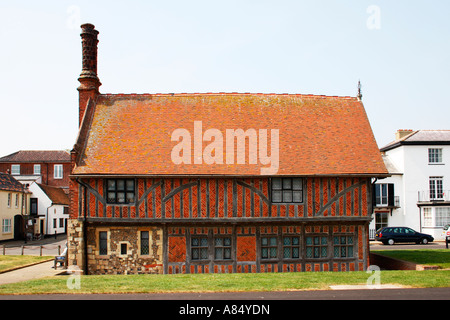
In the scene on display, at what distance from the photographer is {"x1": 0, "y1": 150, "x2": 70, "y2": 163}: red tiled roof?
199 ft

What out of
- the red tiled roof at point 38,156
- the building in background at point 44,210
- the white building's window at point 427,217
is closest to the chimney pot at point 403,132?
the white building's window at point 427,217

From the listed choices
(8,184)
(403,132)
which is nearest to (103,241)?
(8,184)

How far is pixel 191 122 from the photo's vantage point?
21438 mm

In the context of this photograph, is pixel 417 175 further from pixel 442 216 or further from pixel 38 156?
pixel 38 156

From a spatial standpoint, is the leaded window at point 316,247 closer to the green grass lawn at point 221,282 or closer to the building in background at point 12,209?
the green grass lawn at point 221,282

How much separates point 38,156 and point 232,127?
47.9m

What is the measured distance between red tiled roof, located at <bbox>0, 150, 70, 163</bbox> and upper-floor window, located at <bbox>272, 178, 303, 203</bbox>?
46401mm

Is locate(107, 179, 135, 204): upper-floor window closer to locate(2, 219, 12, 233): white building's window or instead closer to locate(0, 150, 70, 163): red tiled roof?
Answer: locate(2, 219, 12, 233): white building's window

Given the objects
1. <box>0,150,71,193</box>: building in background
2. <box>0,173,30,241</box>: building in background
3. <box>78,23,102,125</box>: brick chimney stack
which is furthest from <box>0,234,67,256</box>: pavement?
<box>0,150,71,193</box>: building in background

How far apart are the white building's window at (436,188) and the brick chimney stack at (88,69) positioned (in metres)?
28.8

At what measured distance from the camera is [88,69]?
22.2 meters
